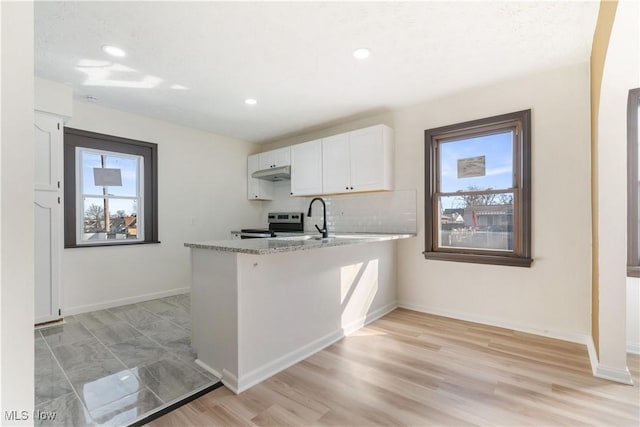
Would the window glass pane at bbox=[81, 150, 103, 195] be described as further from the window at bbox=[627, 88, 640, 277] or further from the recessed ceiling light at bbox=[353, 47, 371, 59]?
the window at bbox=[627, 88, 640, 277]

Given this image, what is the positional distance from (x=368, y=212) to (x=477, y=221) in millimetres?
1338

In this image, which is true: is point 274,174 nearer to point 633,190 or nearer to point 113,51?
point 113,51

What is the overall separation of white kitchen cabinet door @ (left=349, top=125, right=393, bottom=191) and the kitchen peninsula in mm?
1082

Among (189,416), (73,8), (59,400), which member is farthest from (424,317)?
(73,8)

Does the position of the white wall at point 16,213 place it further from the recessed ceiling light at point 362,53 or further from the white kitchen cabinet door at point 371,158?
the white kitchen cabinet door at point 371,158

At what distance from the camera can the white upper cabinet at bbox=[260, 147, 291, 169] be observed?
463 centimetres

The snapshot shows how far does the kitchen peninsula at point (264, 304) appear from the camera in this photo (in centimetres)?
193

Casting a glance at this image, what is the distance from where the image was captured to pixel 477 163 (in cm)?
319

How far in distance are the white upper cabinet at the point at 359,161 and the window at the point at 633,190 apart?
2097 millimetres

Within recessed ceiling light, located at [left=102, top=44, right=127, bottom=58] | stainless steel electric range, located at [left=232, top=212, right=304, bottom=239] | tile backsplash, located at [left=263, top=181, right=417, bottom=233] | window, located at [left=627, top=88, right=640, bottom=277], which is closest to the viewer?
recessed ceiling light, located at [left=102, top=44, right=127, bottom=58]

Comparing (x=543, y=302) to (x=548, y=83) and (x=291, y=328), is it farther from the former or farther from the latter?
(x=291, y=328)

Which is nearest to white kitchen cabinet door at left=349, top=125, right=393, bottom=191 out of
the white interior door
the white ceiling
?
the white ceiling

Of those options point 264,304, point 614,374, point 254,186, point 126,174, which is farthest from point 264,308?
point 254,186

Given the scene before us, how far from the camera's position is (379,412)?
5.53ft
